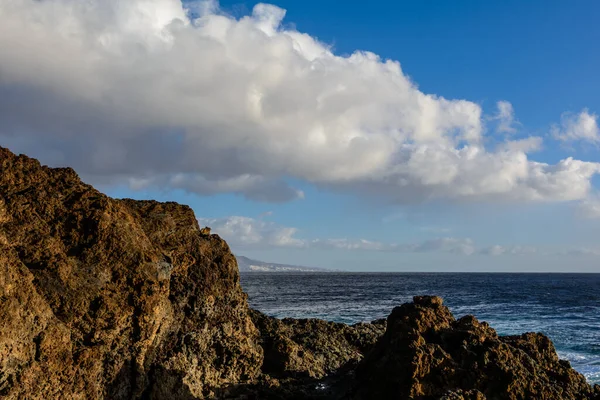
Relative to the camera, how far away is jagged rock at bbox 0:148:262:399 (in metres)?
9.71

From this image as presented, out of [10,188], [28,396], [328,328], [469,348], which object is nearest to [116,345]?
[28,396]

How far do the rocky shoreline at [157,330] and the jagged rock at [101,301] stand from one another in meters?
0.03

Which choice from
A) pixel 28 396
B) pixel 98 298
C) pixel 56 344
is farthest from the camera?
pixel 98 298

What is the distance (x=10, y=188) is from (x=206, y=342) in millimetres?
6025

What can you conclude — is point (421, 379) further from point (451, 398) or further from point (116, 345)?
point (116, 345)

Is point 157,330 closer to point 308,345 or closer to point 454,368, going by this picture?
point 308,345

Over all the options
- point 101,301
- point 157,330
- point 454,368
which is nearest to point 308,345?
point 454,368

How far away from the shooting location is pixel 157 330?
12031 mm

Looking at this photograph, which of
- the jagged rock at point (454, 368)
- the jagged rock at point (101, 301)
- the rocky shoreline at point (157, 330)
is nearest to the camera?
the jagged rock at point (101, 301)

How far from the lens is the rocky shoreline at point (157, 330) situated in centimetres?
1002

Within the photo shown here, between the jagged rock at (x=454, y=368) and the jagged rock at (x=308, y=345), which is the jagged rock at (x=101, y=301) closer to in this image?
the jagged rock at (x=308, y=345)

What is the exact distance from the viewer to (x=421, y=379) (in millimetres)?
11398

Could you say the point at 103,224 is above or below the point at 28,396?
above

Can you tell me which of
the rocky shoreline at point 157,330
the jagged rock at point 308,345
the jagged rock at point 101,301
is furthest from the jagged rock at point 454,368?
the jagged rock at point 101,301
